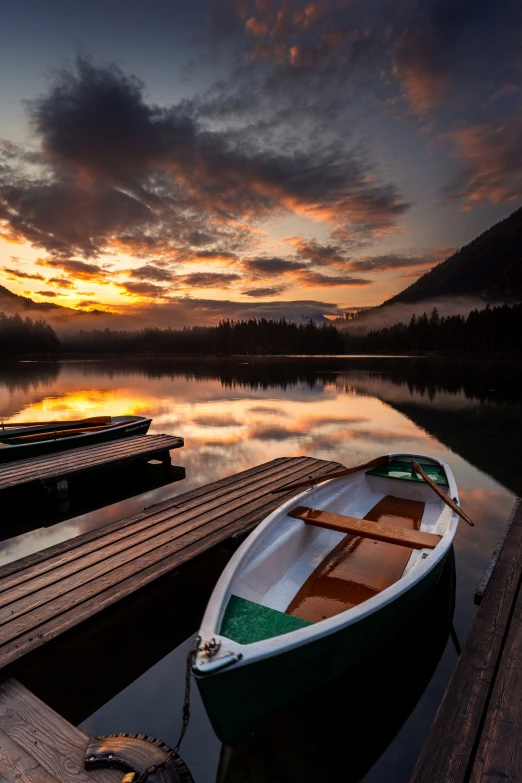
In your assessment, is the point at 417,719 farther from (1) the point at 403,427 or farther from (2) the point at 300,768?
(1) the point at 403,427

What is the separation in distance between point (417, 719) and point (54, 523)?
27.0 ft

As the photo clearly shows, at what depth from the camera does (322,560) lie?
5.89 m

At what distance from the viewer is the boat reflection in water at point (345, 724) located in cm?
362

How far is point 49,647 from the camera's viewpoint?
409cm

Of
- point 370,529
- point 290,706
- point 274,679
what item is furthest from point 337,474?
point 274,679

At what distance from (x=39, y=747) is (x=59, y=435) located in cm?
1074

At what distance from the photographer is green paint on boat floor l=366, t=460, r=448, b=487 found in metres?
8.07

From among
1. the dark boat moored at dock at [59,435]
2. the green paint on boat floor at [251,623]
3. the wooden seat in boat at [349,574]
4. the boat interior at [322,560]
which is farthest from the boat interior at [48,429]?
the green paint on boat floor at [251,623]

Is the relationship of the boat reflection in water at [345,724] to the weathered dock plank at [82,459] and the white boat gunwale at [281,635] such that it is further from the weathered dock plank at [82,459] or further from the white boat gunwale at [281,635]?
the weathered dock plank at [82,459]

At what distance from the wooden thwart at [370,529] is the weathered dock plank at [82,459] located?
663cm

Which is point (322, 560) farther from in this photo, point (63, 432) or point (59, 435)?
point (63, 432)

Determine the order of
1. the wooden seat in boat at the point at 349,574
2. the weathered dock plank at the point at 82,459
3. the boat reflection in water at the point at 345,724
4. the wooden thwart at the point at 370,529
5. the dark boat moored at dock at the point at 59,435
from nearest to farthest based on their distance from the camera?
the boat reflection in water at the point at 345,724 < the wooden seat in boat at the point at 349,574 < the wooden thwart at the point at 370,529 < the weathered dock plank at the point at 82,459 < the dark boat moored at dock at the point at 59,435

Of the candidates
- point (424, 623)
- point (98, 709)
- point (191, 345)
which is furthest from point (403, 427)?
Answer: point (191, 345)

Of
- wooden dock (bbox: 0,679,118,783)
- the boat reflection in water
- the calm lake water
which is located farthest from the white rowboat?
wooden dock (bbox: 0,679,118,783)
